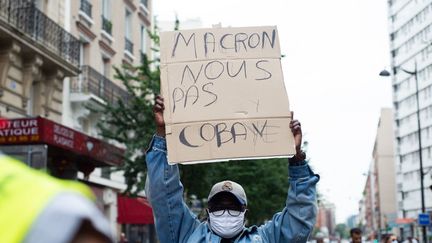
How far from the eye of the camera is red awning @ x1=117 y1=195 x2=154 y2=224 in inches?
1131

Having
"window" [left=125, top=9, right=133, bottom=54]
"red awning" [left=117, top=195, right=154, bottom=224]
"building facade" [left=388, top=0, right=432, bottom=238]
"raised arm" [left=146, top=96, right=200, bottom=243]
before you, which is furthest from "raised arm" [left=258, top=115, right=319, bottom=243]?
"building facade" [left=388, top=0, right=432, bottom=238]

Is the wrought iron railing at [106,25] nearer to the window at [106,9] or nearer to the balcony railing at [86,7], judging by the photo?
the window at [106,9]

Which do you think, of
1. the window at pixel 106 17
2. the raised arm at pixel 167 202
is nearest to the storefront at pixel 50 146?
the raised arm at pixel 167 202

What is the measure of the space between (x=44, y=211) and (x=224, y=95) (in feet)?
10.4

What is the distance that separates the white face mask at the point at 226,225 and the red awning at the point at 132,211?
25168 mm

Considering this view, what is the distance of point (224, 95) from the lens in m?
4.18

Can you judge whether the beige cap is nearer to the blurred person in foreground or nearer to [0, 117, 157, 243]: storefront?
the blurred person in foreground

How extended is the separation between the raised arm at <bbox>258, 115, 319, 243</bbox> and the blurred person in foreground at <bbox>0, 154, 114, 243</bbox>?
2.61 metres

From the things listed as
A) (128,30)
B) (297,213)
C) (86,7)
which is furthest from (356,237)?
(128,30)

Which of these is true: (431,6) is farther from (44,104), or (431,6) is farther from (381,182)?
(44,104)

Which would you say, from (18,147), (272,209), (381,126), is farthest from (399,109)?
(18,147)

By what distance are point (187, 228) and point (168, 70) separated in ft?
3.40

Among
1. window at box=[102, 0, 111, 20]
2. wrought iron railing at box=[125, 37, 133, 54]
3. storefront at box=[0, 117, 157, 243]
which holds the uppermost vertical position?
window at box=[102, 0, 111, 20]

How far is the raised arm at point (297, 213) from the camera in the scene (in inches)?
142
